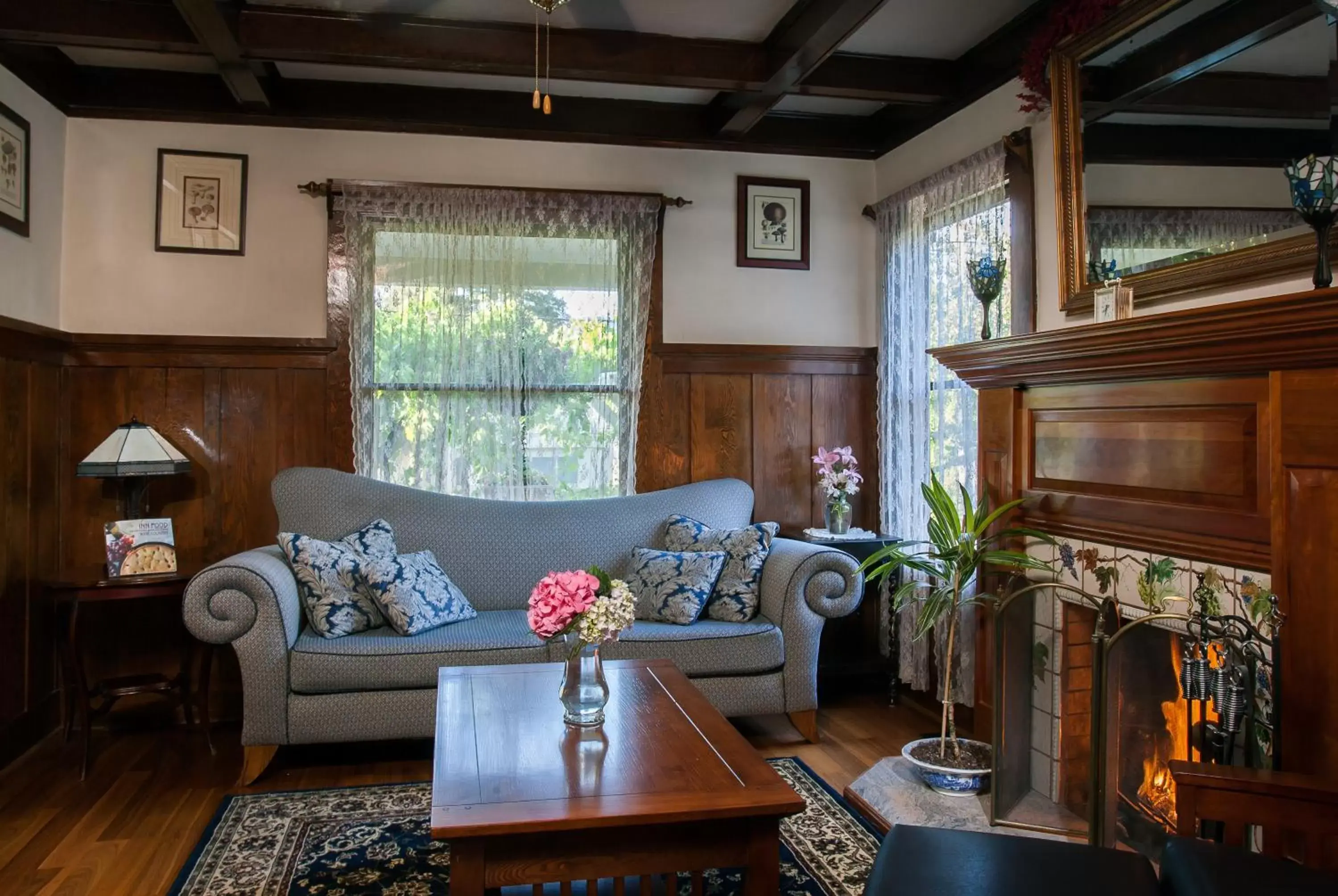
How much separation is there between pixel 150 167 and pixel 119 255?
1.27 feet

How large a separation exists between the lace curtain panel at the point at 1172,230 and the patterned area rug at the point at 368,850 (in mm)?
1789

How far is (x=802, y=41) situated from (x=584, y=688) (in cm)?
225

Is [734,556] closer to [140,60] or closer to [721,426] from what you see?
[721,426]

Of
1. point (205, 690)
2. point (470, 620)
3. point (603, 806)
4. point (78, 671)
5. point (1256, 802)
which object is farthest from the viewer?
point (470, 620)

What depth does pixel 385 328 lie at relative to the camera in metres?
4.09

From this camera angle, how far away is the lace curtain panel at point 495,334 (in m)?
4.08

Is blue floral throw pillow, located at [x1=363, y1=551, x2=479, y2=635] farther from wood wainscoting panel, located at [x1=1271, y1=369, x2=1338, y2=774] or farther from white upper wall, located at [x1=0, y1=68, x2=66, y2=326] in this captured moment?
wood wainscoting panel, located at [x1=1271, y1=369, x2=1338, y2=774]

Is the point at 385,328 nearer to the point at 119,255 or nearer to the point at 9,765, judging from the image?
the point at 119,255

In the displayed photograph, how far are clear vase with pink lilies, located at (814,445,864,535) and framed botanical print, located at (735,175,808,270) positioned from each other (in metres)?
0.91

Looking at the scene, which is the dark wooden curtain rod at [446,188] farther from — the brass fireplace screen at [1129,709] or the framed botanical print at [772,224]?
the brass fireplace screen at [1129,709]

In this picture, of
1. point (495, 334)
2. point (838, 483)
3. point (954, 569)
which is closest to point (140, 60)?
point (495, 334)

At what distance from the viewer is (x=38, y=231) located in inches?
144

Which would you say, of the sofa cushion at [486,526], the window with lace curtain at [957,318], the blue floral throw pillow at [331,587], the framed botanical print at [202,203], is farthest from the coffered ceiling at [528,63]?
the blue floral throw pillow at [331,587]

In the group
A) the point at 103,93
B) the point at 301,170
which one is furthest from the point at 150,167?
the point at 301,170
